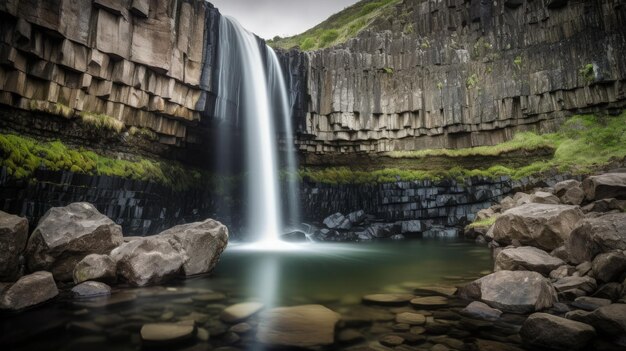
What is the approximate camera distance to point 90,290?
6.04 metres

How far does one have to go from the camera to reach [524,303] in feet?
16.3

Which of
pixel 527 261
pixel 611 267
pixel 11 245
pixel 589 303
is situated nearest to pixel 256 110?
pixel 11 245

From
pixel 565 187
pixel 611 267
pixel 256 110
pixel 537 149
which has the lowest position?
pixel 611 267

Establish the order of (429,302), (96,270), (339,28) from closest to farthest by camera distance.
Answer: (429,302), (96,270), (339,28)

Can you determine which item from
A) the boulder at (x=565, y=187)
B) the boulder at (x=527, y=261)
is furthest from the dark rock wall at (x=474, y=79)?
the boulder at (x=527, y=261)

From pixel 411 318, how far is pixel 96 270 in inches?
238

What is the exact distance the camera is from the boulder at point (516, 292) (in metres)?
4.99

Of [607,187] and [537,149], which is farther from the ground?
[537,149]

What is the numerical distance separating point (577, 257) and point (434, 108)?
71.1 feet

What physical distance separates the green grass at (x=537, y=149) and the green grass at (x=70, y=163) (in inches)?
415

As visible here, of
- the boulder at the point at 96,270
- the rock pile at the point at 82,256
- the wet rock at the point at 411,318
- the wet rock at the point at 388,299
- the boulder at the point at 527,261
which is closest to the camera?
the wet rock at the point at 411,318

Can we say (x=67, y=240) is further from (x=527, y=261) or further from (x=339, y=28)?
(x=339, y=28)

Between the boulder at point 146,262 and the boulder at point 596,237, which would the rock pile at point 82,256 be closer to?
the boulder at point 146,262

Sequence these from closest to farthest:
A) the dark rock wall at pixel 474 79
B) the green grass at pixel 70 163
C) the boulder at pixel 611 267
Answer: the boulder at pixel 611 267 → the green grass at pixel 70 163 → the dark rock wall at pixel 474 79
